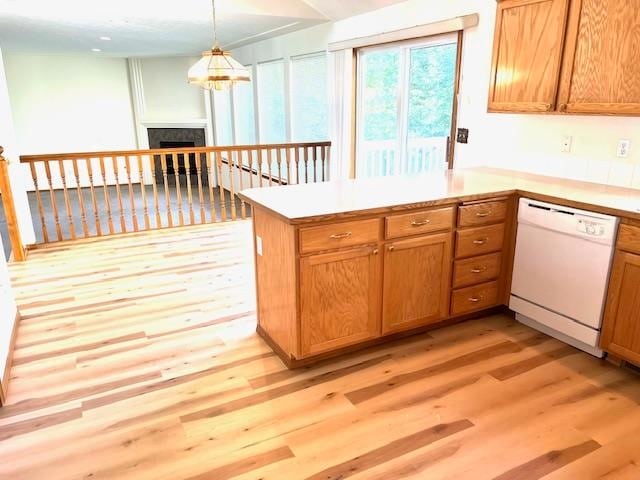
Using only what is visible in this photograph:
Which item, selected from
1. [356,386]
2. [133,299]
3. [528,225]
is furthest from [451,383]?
[133,299]

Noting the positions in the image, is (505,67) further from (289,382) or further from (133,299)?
(133,299)

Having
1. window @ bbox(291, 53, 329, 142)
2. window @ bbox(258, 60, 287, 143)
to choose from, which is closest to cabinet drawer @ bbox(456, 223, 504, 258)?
window @ bbox(291, 53, 329, 142)

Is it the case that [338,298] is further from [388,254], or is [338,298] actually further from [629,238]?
[629,238]

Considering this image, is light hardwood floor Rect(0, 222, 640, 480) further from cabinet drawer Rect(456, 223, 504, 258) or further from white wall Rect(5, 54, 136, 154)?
white wall Rect(5, 54, 136, 154)

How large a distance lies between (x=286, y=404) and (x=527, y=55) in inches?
99.5

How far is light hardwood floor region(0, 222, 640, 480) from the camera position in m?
1.90

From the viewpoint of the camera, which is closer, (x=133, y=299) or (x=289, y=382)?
(x=289, y=382)

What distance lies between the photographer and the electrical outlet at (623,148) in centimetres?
284

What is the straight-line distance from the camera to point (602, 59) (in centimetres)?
259

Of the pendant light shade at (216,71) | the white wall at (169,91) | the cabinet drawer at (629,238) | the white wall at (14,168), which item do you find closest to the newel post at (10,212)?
the white wall at (14,168)

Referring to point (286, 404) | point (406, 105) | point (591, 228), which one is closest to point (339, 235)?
point (286, 404)

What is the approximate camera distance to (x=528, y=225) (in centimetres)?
284

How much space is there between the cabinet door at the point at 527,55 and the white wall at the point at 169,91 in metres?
7.18

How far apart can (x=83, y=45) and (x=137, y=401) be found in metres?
6.32
